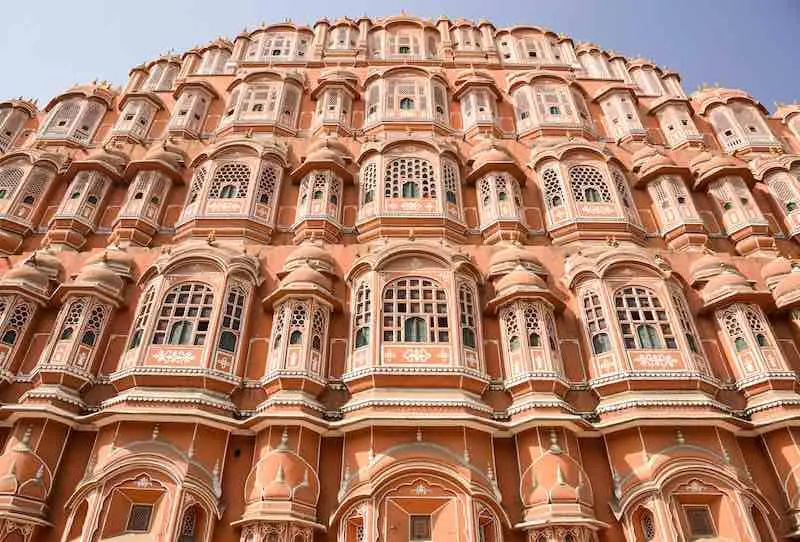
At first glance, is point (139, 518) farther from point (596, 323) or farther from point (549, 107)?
point (549, 107)

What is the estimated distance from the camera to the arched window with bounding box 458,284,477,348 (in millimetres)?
14117

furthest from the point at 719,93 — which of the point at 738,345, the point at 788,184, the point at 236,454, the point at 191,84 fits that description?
the point at 236,454

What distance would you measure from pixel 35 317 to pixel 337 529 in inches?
389

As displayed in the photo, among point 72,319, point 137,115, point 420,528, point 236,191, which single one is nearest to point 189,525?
point 420,528

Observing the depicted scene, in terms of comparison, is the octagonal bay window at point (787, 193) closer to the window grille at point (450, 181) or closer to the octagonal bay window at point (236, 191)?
the window grille at point (450, 181)

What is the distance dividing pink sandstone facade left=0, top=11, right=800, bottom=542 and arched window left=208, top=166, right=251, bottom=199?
0.21 ft

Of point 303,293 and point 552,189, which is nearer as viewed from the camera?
point 303,293

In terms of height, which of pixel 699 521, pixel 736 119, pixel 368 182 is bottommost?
pixel 699 521

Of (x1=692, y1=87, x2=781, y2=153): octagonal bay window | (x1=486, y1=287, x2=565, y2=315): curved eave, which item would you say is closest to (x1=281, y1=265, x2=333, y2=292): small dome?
(x1=486, y1=287, x2=565, y2=315): curved eave

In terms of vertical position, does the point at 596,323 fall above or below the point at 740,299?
below

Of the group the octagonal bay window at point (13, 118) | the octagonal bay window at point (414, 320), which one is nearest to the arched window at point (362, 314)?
the octagonal bay window at point (414, 320)

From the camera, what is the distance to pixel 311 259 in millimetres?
15688

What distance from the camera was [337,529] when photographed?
38.1 ft

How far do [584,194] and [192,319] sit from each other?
12.6 m
